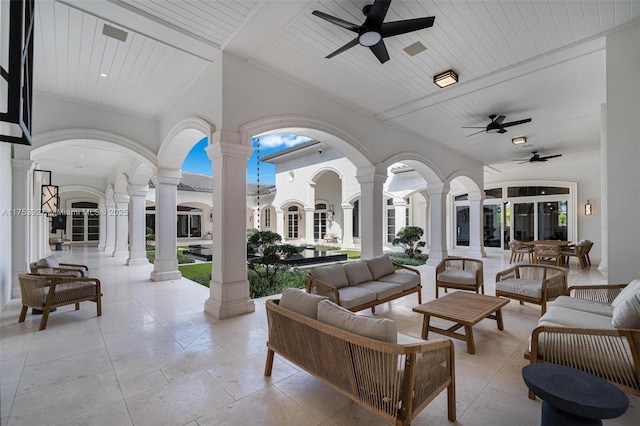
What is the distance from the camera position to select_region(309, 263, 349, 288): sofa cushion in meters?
4.22

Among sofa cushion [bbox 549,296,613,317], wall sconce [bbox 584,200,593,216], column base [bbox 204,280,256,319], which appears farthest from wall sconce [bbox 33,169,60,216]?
wall sconce [bbox 584,200,593,216]

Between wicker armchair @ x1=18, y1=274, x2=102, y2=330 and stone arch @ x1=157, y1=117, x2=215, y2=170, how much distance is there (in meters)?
2.87

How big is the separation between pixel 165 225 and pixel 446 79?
262 inches

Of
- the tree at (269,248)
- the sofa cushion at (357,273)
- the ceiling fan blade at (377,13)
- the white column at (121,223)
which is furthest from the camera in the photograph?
the white column at (121,223)

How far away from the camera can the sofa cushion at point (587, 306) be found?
3091mm

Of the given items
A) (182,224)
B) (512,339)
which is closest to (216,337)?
(512,339)

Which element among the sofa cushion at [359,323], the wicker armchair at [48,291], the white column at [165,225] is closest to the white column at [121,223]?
the white column at [165,225]

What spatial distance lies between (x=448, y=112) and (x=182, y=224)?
19.1m

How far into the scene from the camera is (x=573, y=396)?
1.66 meters

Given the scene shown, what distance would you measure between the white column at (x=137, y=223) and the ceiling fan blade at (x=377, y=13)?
8628 mm

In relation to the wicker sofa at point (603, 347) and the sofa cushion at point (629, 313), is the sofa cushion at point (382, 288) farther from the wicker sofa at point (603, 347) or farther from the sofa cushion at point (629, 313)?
the sofa cushion at point (629, 313)

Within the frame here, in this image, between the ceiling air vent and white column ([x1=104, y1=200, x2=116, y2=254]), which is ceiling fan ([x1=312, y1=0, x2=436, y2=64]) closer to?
the ceiling air vent

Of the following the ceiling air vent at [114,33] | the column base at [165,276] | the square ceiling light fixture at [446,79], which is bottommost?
the column base at [165,276]

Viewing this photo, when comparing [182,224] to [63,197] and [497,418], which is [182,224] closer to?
[63,197]
